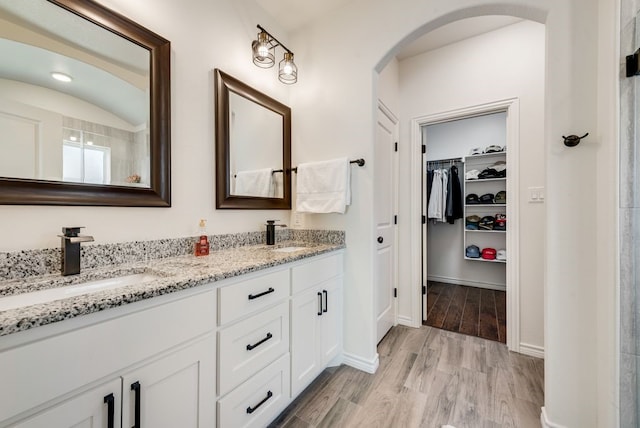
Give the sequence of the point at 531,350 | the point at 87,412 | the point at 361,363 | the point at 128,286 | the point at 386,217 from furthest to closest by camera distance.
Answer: the point at 386,217
the point at 531,350
the point at 361,363
the point at 128,286
the point at 87,412

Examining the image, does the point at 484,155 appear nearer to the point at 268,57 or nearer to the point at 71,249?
the point at 268,57

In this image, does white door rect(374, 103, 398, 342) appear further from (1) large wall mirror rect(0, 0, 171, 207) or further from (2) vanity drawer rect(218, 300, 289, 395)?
(1) large wall mirror rect(0, 0, 171, 207)

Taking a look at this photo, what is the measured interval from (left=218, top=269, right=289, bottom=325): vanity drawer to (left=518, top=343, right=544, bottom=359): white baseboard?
80.3 inches

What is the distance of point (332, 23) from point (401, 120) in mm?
1105

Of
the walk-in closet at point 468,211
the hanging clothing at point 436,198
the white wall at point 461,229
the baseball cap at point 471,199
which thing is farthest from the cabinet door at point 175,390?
the baseball cap at point 471,199

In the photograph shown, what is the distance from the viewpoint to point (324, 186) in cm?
191

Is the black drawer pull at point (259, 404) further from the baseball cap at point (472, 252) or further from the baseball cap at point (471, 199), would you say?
the baseball cap at point (471, 199)

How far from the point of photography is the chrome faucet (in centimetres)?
99

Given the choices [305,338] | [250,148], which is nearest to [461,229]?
[305,338]

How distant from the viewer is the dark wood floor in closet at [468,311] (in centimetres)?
246

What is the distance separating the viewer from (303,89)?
85.6 inches

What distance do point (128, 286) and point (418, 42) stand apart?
2.90 metres

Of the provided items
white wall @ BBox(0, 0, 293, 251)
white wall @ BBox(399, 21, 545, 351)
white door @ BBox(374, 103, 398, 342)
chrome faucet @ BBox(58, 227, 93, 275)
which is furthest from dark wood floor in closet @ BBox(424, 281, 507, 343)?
chrome faucet @ BBox(58, 227, 93, 275)

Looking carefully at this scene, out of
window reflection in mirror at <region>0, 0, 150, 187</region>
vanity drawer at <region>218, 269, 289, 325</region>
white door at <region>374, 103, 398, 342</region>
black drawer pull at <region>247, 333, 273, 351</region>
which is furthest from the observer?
white door at <region>374, 103, 398, 342</region>
